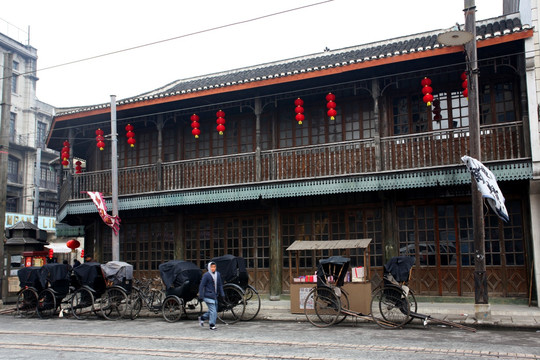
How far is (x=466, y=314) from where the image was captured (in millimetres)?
13273

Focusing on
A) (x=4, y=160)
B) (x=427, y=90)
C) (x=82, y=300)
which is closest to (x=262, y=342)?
(x=82, y=300)

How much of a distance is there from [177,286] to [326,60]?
421 inches

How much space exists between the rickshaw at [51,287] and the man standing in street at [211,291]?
16.6ft

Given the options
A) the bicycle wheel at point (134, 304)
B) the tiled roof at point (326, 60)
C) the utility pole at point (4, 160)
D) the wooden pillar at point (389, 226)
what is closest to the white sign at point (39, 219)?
the tiled roof at point (326, 60)

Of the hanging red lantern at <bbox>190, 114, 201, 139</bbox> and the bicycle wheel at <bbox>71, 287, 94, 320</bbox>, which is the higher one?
the hanging red lantern at <bbox>190, 114, 201, 139</bbox>

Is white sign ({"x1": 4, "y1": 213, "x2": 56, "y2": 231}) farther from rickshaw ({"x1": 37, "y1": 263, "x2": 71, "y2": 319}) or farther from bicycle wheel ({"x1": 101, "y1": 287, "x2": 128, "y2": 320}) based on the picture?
bicycle wheel ({"x1": 101, "y1": 287, "x2": 128, "y2": 320})

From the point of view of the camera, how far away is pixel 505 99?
15.9m

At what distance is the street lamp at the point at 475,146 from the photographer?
39.8 ft

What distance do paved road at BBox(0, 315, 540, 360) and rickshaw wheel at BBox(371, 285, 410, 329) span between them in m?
0.23

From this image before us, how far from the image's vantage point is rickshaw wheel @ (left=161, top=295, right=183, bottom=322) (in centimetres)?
1382

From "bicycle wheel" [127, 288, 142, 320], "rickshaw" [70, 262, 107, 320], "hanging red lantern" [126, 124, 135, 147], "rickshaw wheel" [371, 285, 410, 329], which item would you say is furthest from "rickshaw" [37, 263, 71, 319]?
"rickshaw wheel" [371, 285, 410, 329]

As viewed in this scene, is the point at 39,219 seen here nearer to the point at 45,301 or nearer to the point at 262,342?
the point at 45,301

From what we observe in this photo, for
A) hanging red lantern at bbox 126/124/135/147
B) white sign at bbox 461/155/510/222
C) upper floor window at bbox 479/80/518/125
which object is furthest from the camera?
hanging red lantern at bbox 126/124/135/147

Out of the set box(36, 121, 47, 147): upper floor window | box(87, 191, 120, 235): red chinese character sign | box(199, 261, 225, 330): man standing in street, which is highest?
box(36, 121, 47, 147): upper floor window
